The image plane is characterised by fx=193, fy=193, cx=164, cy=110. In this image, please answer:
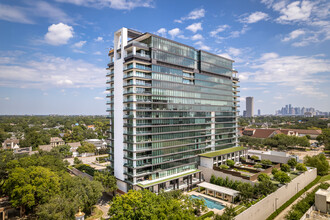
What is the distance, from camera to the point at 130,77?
143ft

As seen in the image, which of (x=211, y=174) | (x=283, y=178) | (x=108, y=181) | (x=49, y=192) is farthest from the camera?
(x=211, y=174)

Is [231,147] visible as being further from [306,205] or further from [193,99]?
[306,205]

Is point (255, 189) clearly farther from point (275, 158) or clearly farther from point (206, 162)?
point (275, 158)

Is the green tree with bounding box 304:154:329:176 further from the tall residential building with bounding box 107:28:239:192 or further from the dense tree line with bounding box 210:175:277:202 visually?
the tall residential building with bounding box 107:28:239:192

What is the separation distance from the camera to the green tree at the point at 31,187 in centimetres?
3334

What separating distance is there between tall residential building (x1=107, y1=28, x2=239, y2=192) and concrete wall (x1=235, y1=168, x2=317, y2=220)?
18218 mm

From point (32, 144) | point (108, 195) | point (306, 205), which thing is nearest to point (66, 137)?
point (32, 144)

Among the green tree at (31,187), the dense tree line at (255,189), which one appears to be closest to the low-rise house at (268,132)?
the dense tree line at (255,189)

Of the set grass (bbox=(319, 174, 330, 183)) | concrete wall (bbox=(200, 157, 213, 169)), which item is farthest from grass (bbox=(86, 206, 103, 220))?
grass (bbox=(319, 174, 330, 183))

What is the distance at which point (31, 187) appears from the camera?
33.8 meters

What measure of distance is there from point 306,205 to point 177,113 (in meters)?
32.5

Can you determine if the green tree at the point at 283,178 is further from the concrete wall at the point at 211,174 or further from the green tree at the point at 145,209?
the green tree at the point at 145,209

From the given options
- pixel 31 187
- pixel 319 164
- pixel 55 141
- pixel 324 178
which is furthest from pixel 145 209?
pixel 55 141

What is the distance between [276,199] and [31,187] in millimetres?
47152
